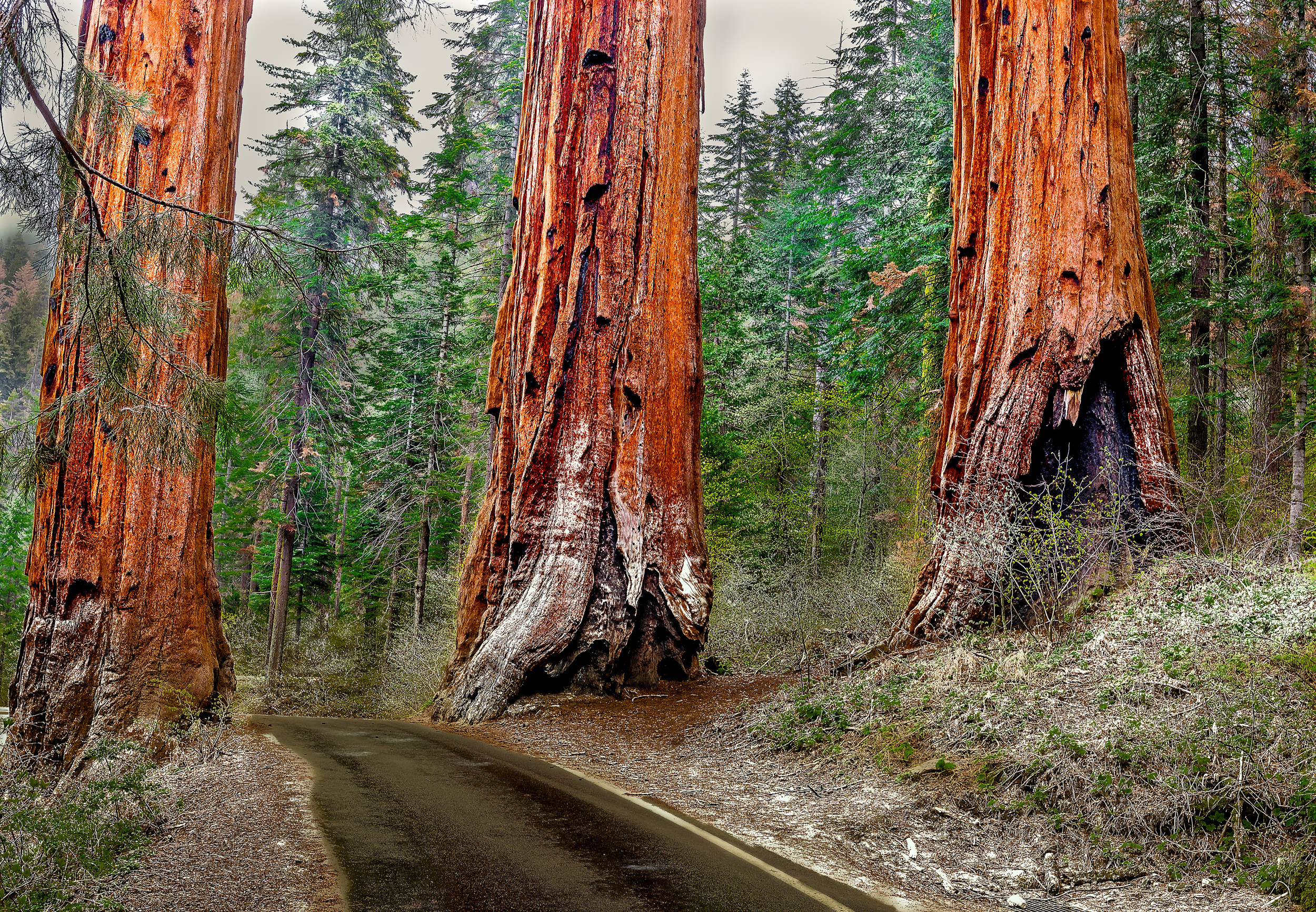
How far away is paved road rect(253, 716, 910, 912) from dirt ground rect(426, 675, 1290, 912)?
35 cm

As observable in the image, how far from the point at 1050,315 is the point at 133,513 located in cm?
844

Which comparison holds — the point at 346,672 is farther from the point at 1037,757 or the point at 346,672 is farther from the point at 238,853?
the point at 1037,757

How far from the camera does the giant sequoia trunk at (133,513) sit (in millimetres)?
6926

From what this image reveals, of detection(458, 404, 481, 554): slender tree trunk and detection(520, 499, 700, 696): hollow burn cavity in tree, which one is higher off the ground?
detection(458, 404, 481, 554): slender tree trunk

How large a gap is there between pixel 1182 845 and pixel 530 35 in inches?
423

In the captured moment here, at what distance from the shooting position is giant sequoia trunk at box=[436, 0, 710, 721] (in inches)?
356

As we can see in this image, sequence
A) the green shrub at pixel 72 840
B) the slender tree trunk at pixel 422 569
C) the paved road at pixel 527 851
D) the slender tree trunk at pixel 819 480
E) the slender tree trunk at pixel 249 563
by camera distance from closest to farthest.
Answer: the green shrub at pixel 72 840, the paved road at pixel 527 851, the slender tree trunk at pixel 819 480, the slender tree trunk at pixel 422 569, the slender tree trunk at pixel 249 563

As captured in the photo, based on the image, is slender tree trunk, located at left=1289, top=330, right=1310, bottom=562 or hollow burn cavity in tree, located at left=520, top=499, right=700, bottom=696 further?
hollow burn cavity in tree, located at left=520, top=499, right=700, bottom=696

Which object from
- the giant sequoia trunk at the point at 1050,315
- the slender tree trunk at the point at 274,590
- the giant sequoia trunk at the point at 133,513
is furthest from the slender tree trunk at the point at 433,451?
the giant sequoia trunk at the point at 1050,315

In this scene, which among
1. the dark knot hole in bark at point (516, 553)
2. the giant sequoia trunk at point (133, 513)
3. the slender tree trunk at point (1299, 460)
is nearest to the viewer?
the slender tree trunk at point (1299, 460)

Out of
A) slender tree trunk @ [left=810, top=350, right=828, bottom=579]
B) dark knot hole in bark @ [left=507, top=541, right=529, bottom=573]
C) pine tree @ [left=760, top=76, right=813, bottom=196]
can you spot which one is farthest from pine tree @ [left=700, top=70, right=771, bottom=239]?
dark knot hole in bark @ [left=507, top=541, right=529, bottom=573]

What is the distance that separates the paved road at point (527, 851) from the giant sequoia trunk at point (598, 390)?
3097 mm

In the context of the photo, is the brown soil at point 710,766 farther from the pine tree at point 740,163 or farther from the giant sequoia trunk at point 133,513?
the pine tree at point 740,163

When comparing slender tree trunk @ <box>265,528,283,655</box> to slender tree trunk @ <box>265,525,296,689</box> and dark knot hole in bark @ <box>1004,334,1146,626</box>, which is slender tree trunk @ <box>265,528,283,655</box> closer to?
slender tree trunk @ <box>265,525,296,689</box>
